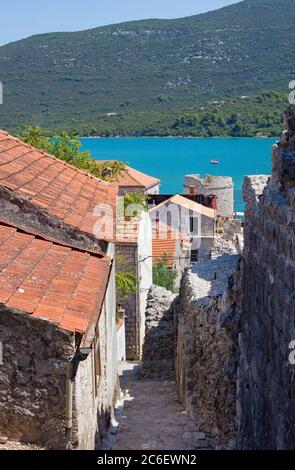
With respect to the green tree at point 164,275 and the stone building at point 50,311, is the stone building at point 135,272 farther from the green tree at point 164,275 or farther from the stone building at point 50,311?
the stone building at point 50,311

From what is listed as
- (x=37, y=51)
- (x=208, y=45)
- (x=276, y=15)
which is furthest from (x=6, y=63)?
(x=276, y=15)

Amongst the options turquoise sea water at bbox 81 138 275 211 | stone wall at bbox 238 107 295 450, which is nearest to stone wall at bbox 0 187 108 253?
stone wall at bbox 238 107 295 450

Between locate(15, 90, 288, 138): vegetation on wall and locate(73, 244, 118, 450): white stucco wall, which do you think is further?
locate(15, 90, 288, 138): vegetation on wall

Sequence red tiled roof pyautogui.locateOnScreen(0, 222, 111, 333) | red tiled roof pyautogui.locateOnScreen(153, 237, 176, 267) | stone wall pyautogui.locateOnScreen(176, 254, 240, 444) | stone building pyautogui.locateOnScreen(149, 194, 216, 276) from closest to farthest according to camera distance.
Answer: red tiled roof pyautogui.locateOnScreen(0, 222, 111, 333)
stone wall pyautogui.locateOnScreen(176, 254, 240, 444)
red tiled roof pyautogui.locateOnScreen(153, 237, 176, 267)
stone building pyautogui.locateOnScreen(149, 194, 216, 276)

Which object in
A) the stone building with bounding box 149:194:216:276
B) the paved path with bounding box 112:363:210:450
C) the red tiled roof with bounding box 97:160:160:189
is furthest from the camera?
the red tiled roof with bounding box 97:160:160:189

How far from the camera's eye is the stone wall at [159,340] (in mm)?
17266

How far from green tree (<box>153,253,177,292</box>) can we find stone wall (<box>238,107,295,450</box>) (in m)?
18.8

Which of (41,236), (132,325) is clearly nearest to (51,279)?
(41,236)

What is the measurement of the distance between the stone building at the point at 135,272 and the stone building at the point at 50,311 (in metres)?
8.17

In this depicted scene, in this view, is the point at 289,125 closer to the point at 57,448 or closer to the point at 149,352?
the point at 57,448

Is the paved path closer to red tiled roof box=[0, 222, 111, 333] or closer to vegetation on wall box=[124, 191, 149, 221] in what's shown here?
red tiled roof box=[0, 222, 111, 333]

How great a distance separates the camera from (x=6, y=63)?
11719cm

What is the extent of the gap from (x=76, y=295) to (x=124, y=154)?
9231 cm

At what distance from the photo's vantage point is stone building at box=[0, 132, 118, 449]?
678 centimetres
